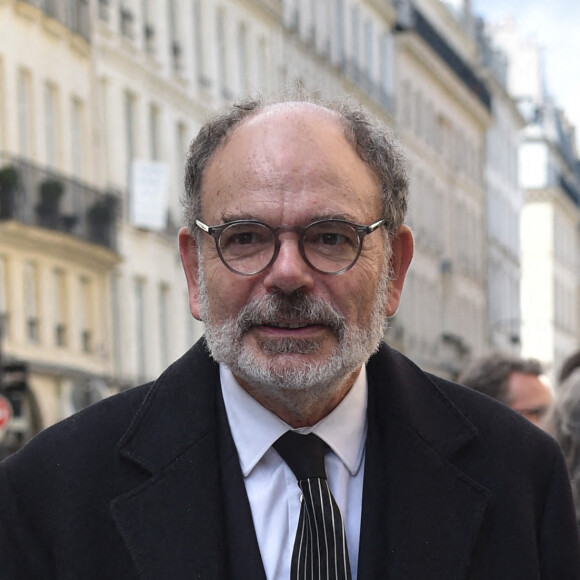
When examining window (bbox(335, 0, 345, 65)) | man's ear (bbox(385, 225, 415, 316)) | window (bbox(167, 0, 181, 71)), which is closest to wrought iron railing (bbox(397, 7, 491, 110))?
window (bbox(335, 0, 345, 65))

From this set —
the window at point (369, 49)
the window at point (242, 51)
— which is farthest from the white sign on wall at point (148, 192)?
the window at point (369, 49)

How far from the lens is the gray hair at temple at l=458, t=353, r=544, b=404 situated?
861 cm

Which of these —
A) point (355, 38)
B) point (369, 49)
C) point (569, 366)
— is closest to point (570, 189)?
point (369, 49)

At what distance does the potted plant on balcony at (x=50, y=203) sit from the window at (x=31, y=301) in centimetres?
77

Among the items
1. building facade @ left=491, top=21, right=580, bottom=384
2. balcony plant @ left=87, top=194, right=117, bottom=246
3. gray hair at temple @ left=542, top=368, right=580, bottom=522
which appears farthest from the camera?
building facade @ left=491, top=21, right=580, bottom=384

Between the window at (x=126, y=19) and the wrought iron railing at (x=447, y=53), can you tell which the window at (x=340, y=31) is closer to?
the wrought iron railing at (x=447, y=53)

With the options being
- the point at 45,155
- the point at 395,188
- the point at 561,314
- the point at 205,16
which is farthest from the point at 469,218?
the point at 395,188

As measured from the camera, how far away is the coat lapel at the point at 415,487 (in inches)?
152

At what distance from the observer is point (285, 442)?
3.96 metres

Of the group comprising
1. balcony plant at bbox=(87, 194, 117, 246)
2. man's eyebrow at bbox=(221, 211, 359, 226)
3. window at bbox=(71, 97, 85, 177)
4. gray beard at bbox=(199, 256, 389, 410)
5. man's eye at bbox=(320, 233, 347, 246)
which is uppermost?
window at bbox=(71, 97, 85, 177)

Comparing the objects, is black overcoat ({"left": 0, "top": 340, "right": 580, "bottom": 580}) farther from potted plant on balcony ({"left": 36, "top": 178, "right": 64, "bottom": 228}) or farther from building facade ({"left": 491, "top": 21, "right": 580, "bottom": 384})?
building facade ({"left": 491, "top": 21, "right": 580, "bottom": 384})

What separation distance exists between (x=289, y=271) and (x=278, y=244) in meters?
0.07

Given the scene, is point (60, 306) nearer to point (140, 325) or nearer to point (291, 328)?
point (140, 325)

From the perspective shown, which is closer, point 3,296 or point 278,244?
point 278,244
